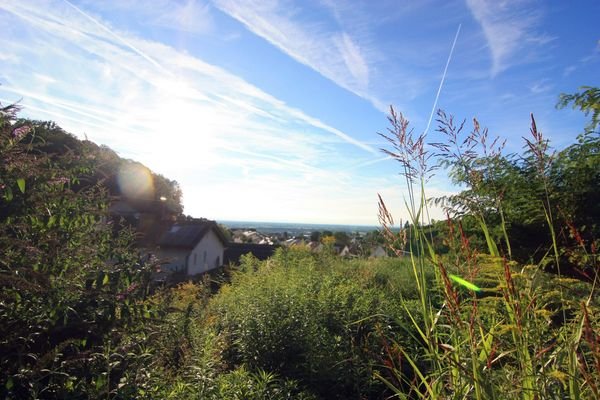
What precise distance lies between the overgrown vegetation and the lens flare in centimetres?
1675

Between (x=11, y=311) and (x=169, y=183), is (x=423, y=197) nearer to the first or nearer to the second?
(x=11, y=311)

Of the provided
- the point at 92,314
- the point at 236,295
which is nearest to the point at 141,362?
the point at 92,314

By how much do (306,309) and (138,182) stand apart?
21037 mm

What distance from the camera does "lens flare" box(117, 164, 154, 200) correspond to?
19500 millimetres

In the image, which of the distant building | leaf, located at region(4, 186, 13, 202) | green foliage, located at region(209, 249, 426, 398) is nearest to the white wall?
the distant building

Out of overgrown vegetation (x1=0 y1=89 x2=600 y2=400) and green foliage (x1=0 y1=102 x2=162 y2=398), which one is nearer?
overgrown vegetation (x1=0 y1=89 x2=600 y2=400)

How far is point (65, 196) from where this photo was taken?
92.8 inches

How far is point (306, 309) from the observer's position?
3.87 meters

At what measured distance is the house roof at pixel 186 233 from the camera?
2127 cm

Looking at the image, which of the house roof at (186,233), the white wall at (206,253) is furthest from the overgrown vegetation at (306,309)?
the white wall at (206,253)

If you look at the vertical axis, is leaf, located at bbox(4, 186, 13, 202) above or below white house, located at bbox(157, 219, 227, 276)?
above

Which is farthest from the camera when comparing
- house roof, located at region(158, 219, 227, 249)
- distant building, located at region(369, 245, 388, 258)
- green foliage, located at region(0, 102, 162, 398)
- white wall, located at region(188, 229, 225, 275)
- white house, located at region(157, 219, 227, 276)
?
white wall, located at region(188, 229, 225, 275)

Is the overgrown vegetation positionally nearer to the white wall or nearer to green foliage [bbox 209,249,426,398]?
green foliage [bbox 209,249,426,398]

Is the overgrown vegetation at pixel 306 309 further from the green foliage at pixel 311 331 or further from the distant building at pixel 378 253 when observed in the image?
the distant building at pixel 378 253
